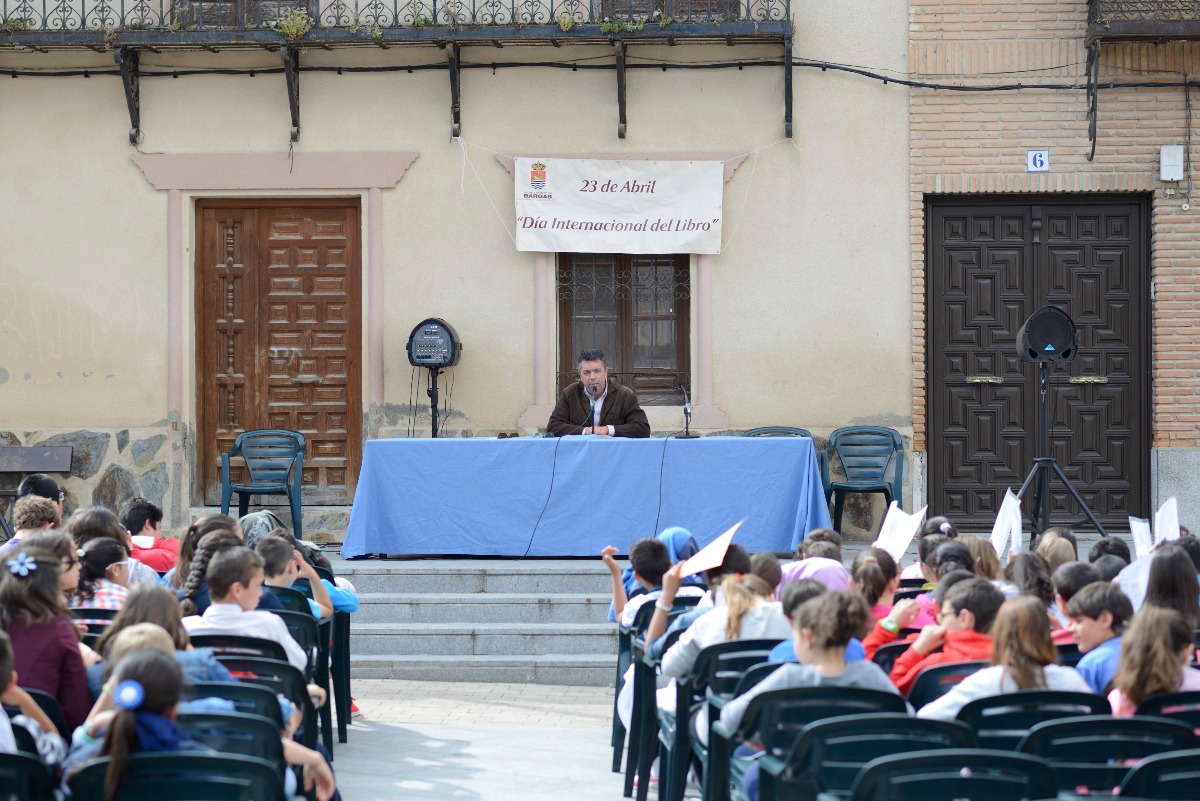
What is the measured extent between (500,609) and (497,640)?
38 cm

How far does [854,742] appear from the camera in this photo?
362cm

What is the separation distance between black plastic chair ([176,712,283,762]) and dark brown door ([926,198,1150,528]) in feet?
29.9

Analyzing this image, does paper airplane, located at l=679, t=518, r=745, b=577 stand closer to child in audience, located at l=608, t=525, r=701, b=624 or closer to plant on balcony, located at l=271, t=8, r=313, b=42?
child in audience, located at l=608, t=525, r=701, b=624

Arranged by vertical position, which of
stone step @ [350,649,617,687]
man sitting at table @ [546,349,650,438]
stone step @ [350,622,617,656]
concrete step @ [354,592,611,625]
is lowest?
stone step @ [350,649,617,687]

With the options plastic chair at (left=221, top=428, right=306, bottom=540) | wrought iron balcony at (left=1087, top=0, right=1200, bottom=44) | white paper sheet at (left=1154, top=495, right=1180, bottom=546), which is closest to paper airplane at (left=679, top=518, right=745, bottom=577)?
white paper sheet at (left=1154, top=495, right=1180, bottom=546)

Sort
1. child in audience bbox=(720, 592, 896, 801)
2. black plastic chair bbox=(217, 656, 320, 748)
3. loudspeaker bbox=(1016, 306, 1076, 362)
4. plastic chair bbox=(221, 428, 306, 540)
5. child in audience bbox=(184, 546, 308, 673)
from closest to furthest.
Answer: child in audience bbox=(720, 592, 896, 801) → black plastic chair bbox=(217, 656, 320, 748) → child in audience bbox=(184, 546, 308, 673) → loudspeaker bbox=(1016, 306, 1076, 362) → plastic chair bbox=(221, 428, 306, 540)

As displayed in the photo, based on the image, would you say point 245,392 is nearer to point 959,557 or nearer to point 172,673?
point 959,557

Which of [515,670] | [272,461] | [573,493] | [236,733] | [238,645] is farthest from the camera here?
[272,461]

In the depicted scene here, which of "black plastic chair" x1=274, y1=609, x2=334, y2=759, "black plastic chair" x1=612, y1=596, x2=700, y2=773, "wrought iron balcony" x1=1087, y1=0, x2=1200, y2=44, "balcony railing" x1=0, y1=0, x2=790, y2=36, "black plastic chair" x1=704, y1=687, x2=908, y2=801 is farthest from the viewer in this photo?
"balcony railing" x1=0, y1=0, x2=790, y2=36

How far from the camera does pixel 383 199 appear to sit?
12.2 m

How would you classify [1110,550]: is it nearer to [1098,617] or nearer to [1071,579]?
[1071,579]

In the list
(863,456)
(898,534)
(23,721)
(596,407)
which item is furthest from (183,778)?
(863,456)

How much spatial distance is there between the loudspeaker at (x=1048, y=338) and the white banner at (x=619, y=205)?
284 centimetres

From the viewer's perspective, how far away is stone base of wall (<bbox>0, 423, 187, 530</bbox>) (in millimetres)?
12203
